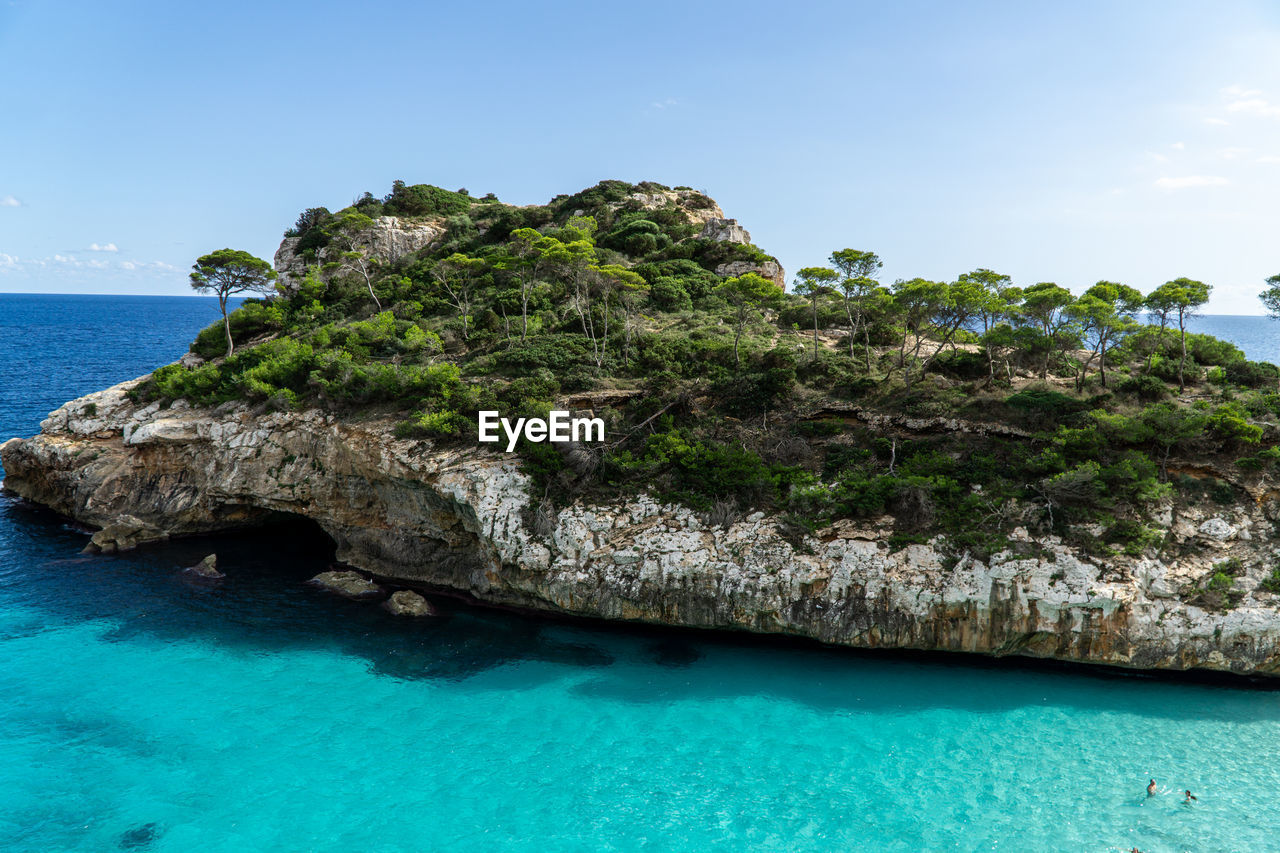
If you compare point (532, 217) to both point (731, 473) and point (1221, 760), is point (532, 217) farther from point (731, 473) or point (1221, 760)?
point (1221, 760)

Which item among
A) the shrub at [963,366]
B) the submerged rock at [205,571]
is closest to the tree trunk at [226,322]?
the submerged rock at [205,571]

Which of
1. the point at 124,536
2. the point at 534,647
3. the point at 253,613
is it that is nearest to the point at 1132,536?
the point at 534,647

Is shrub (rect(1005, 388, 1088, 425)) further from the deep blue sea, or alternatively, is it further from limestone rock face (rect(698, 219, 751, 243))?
limestone rock face (rect(698, 219, 751, 243))

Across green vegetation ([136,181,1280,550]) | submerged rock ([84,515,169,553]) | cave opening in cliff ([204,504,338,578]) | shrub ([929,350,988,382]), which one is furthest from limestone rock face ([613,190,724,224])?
submerged rock ([84,515,169,553])

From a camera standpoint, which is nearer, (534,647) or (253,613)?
(534,647)

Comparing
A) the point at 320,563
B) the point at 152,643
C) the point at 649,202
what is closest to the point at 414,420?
the point at 320,563

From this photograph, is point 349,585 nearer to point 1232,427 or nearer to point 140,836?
point 140,836
